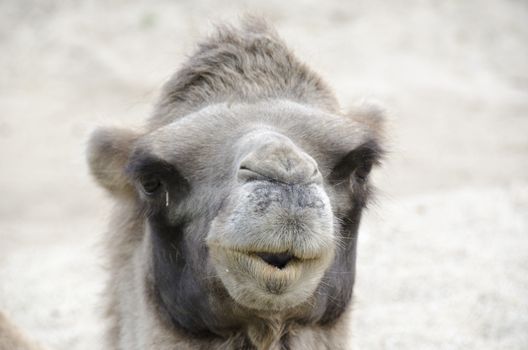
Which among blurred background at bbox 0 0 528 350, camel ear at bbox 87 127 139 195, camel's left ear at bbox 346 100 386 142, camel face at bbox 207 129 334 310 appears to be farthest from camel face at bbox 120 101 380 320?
blurred background at bbox 0 0 528 350

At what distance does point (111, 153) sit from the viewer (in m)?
4.76

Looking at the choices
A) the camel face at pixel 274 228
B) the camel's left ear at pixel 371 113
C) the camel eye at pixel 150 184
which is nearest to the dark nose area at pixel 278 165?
the camel face at pixel 274 228

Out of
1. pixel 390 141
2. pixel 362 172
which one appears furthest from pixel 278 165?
pixel 390 141

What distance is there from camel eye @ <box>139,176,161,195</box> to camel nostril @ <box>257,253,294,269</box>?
842mm

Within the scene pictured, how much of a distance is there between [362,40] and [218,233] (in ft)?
54.1

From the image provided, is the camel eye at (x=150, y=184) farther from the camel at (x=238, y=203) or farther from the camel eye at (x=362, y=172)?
the camel eye at (x=362, y=172)

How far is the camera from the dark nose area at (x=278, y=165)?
3420 mm

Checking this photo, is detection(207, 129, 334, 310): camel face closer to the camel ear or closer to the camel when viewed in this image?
the camel

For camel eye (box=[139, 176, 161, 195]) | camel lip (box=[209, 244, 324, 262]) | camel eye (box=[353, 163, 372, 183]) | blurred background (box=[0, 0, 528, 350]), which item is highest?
camel eye (box=[139, 176, 161, 195])

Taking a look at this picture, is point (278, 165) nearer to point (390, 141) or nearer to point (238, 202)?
point (238, 202)

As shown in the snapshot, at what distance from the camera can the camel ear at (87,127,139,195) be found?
4730 millimetres

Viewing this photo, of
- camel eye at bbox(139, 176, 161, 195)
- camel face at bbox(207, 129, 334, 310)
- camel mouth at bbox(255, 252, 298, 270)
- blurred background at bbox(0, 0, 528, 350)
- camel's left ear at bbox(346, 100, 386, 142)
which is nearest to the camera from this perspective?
camel face at bbox(207, 129, 334, 310)

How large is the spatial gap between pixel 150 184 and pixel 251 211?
2.86 feet

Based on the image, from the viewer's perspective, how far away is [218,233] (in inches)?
143
